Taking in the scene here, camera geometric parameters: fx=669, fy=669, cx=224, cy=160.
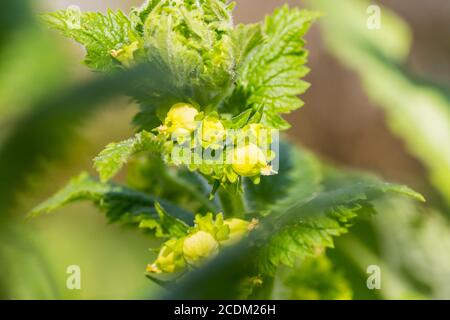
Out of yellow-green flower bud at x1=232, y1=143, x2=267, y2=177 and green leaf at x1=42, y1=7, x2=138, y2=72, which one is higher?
green leaf at x1=42, y1=7, x2=138, y2=72

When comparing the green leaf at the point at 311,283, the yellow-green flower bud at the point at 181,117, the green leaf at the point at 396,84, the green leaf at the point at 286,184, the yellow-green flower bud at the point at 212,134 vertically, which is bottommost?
the green leaf at the point at 311,283

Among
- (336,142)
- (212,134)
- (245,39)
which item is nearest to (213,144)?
(212,134)

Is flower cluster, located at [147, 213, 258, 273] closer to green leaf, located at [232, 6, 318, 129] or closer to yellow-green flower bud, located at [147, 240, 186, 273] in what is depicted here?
yellow-green flower bud, located at [147, 240, 186, 273]

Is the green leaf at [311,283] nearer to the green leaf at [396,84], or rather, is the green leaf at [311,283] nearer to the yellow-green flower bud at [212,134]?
the yellow-green flower bud at [212,134]

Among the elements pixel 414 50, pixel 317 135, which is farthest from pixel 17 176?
pixel 414 50

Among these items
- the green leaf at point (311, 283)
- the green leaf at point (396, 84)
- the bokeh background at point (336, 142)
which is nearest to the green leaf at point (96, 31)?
the bokeh background at point (336, 142)

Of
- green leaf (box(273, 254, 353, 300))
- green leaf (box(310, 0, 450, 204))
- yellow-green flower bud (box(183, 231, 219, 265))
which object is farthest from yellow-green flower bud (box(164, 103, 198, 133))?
green leaf (box(310, 0, 450, 204))
